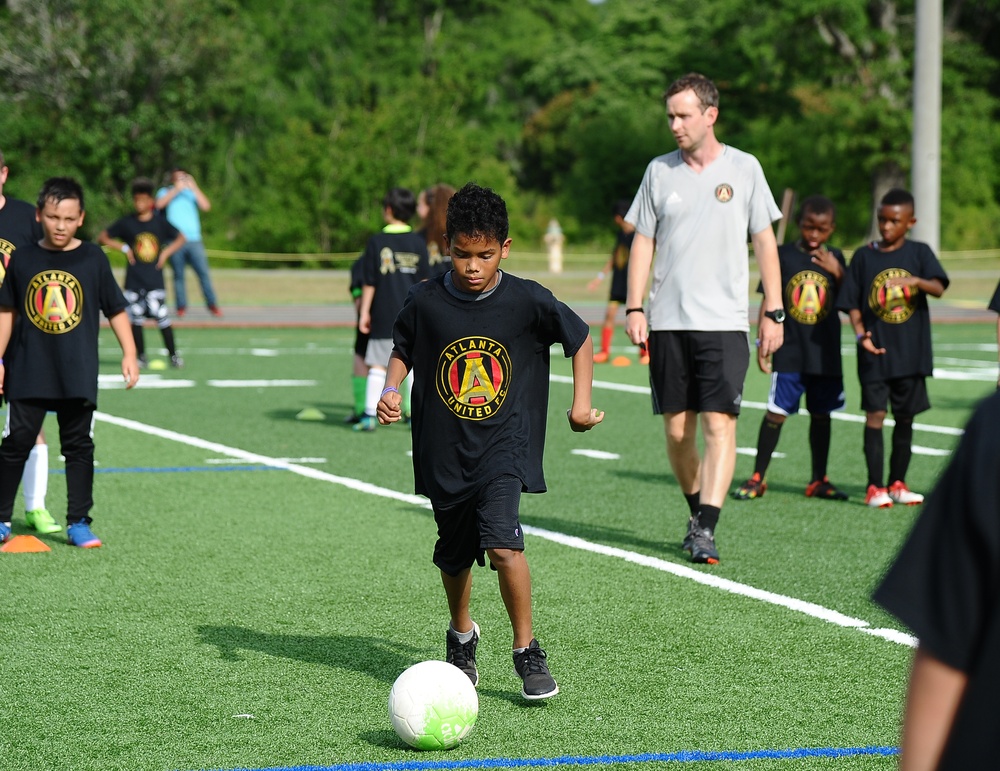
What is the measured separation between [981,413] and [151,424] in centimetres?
1148

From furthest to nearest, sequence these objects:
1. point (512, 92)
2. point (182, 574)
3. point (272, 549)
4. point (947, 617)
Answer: point (512, 92) → point (272, 549) → point (182, 574) → point (947, 617)

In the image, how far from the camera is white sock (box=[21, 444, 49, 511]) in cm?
788

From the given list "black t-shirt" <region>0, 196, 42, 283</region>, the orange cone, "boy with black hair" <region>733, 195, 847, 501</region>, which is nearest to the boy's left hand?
the orange cone

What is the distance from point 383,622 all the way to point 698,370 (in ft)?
6.86

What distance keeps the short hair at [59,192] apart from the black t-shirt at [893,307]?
4398 mm

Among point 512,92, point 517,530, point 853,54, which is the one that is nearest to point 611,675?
point 517,530

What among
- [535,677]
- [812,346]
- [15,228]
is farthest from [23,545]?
[812,346]

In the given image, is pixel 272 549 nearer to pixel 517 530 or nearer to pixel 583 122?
pixel 517 530

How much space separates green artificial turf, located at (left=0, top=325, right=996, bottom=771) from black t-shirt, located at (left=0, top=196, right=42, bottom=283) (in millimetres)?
1523

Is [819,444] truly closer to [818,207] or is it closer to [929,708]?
[818,207]

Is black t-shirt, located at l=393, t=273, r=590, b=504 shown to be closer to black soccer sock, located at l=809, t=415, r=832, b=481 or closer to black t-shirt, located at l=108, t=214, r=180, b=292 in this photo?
black soccer sock, located at l=809, t=415, r=832, b=481

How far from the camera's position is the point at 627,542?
25.1ft

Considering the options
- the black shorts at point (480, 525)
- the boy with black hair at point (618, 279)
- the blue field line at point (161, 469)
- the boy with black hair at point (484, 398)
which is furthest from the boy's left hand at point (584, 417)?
the boy with black hair at point (618, 279)

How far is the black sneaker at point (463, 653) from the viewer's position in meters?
5.01
